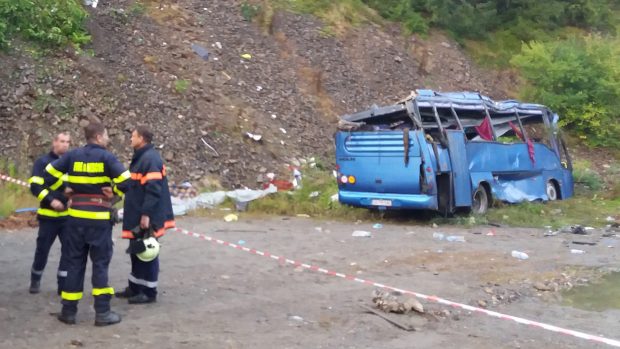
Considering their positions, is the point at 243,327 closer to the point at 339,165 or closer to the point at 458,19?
the point at 339,165

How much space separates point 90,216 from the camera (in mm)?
6766

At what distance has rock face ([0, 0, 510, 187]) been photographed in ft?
54.5

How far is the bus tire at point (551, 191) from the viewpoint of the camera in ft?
57.0

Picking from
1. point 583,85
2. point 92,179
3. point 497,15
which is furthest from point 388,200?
point 497,15

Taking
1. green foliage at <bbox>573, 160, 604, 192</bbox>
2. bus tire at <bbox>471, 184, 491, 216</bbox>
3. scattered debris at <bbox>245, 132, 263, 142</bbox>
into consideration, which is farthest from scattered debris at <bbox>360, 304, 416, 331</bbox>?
green foliage at <bbox>573, 160, 604, 192</bbox>

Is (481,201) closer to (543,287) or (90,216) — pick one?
(543,287)

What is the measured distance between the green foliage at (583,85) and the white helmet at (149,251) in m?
18.8

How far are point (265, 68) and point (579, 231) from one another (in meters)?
10.5

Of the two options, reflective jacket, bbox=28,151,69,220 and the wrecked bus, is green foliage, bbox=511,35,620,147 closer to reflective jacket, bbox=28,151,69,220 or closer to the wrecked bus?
the wrecked bus

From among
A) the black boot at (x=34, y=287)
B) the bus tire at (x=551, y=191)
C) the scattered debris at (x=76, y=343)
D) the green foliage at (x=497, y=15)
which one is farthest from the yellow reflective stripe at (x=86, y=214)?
the green foliage at (x=497, y=15)

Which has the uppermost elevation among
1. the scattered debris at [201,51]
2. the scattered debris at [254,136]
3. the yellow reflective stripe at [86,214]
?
the scattered debris at [201,51]

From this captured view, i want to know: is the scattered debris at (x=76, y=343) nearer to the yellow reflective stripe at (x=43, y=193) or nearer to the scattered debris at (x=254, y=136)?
the yellow reflective stripe at (x=43, y=193)

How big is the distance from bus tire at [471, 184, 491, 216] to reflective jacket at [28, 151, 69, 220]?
9.41m

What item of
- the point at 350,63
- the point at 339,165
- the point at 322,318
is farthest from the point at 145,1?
the point at 322,318
